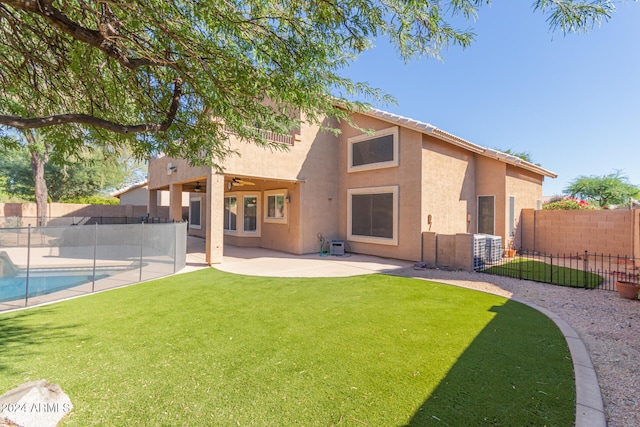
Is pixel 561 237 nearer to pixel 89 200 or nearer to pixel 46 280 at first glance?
→ pixel 46 280

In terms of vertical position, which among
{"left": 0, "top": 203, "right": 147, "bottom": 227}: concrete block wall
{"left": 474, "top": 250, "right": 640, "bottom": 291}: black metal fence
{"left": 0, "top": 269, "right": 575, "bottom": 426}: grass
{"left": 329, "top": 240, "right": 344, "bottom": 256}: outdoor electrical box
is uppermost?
{"left": 0, "top": 203, "right": 147, "bottom": 227}: concrete block wall

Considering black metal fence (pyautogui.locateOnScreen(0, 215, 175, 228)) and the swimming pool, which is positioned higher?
black metal fence (pyautogui.locateOnScreen(0, 215, 175, 228))

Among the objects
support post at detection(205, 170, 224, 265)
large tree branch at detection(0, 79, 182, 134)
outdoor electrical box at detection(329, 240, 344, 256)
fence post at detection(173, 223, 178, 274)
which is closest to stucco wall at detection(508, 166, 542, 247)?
outdoor electrical box at detection(329, 240, 344, 256)

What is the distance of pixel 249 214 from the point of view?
17.2m

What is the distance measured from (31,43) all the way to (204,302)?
583 cm

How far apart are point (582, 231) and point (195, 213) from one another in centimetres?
2375

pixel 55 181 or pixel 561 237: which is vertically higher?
pixel 55 181

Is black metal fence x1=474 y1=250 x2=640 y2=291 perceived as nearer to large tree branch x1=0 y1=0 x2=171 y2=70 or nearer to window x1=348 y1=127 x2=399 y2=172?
window x1=348 y1=127 x2=399 y2=172

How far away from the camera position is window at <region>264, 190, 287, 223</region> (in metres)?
15.2

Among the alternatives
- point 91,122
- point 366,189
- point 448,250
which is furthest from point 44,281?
point 448,250

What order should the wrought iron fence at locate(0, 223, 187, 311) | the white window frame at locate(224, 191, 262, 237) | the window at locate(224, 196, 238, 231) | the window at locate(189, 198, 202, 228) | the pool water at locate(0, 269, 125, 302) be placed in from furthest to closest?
the window at locate(189, 198, 202, 228) < the window at locate(224, 196, 238, 231) < the white window frame at locate(224, 191, 262, 237) < the wrought iron fence at locate(0, 223, 187, 311) < the pool water at locate(0, 269, 125, 302)

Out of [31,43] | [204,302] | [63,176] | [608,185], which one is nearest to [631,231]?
[204,302]

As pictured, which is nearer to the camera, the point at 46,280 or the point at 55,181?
the point at 46,280

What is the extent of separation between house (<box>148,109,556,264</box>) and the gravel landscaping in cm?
344
